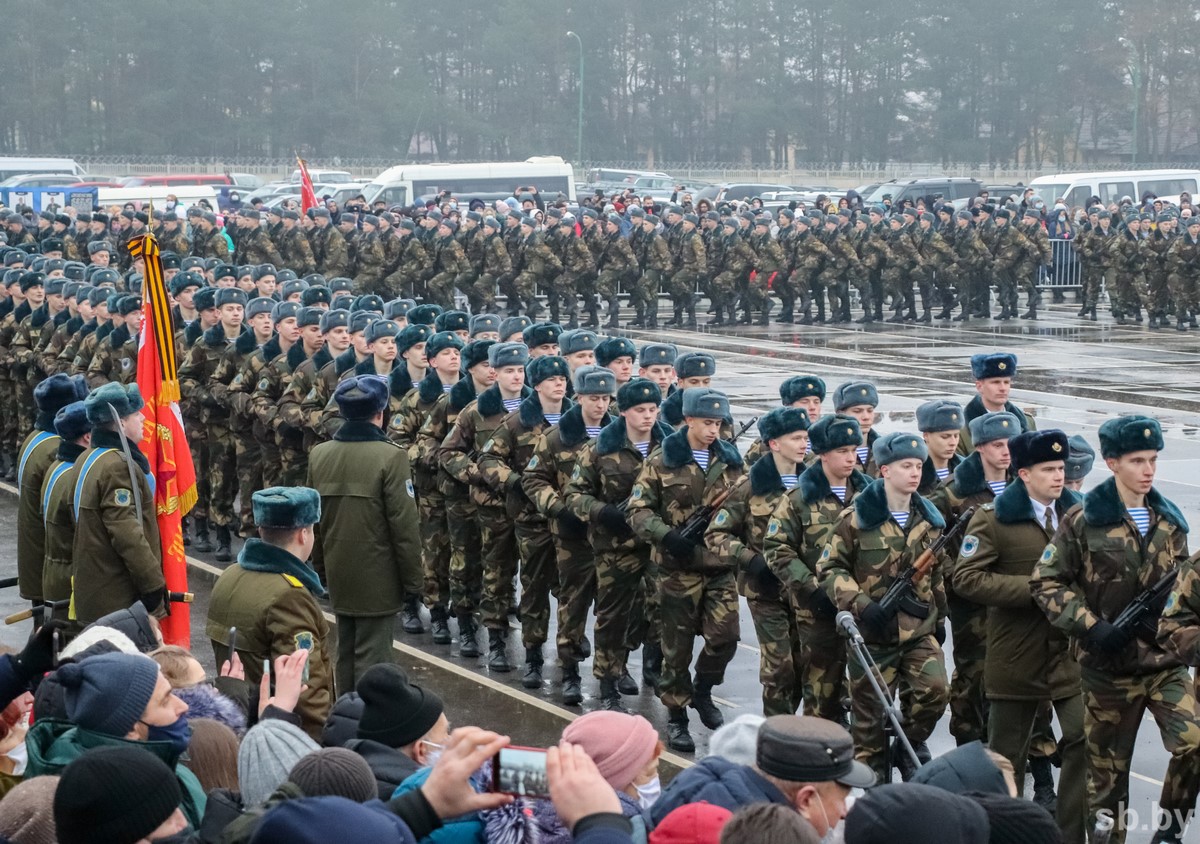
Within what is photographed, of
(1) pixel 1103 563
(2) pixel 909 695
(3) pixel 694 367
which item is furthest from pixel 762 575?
(3) pixel 694 367

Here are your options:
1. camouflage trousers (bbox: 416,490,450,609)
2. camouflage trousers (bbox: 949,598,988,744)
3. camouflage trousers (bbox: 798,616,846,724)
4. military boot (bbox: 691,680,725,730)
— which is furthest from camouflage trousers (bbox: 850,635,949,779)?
camouflage trousers (bbox: 416,490,450,609)

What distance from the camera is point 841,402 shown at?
32.0ft

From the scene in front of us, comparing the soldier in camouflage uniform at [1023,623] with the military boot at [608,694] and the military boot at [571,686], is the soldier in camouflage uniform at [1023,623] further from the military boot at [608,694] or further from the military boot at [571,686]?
the military boot at [571,686]

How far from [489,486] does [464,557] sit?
31.6 inches

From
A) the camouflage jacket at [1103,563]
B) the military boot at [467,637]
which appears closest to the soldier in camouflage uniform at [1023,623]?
the camouflage jacket at [1103,563]

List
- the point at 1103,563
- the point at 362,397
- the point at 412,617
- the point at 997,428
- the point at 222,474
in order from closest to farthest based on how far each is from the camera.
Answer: the point at 1103,563, the point at 997,428, the point at 362,397, the point at 412,617, the point at 222,474

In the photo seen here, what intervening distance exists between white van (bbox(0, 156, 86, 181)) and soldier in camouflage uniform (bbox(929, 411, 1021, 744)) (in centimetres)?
4837

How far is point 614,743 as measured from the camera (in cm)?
435

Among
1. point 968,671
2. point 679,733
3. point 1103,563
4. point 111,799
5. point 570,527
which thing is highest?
point 111,799

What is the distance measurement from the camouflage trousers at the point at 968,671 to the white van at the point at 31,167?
159 feet

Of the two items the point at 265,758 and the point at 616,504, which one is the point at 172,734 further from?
the point at 616,504

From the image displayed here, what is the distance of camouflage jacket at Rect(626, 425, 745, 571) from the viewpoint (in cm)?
907

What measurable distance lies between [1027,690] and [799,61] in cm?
7604

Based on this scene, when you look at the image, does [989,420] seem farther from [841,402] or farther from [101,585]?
[101,585]
